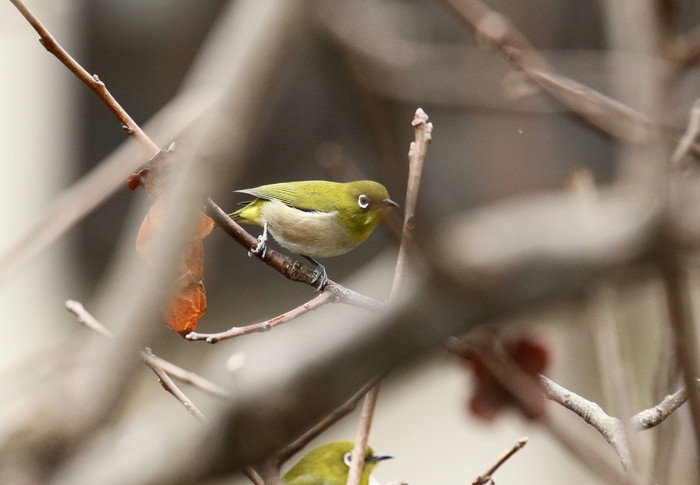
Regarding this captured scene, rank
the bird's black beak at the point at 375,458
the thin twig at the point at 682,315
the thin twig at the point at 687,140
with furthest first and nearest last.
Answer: the bird's black beak at the point at 375,458 → the thin twig at the point at 687,140 → the thin twig at the point at 682,315

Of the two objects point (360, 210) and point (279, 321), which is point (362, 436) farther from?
point (360, 210)

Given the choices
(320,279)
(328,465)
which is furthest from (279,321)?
(328,465)

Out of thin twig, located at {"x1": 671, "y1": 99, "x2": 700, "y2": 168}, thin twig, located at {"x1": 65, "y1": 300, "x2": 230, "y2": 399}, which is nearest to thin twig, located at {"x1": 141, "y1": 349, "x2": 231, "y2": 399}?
thin twig, located at {"x1": 65, "y1": 300, "x2": 230, "y2": 399}

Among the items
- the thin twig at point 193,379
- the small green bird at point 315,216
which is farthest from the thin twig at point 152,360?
the small green bird at point 315,216

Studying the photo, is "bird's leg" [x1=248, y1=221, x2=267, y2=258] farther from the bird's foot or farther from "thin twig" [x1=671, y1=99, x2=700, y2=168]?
"thin twig" [x1=671, y1=99, x2=700, y2=168]

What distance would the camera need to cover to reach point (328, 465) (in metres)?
1.08

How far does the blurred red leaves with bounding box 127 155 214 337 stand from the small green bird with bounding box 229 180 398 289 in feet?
0.40

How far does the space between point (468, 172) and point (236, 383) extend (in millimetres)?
2364

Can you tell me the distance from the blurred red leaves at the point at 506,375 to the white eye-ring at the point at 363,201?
0.46 ft

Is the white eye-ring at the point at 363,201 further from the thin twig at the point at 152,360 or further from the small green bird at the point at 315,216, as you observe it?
the thin twig at the point at 152,360

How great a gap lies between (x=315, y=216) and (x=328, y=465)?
45 centimetres

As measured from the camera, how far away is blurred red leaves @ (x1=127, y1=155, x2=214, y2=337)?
465 millimetres

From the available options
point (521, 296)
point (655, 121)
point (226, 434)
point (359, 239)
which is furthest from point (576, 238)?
point (359, 239)

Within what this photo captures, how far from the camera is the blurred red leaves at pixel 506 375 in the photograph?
58cm
